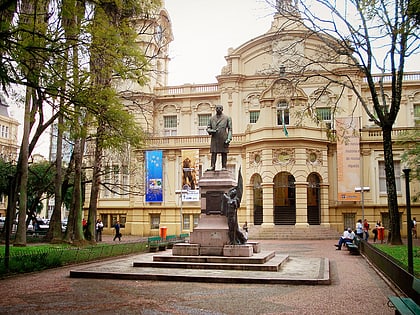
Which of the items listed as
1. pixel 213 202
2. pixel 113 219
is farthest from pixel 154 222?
pixel 213 202

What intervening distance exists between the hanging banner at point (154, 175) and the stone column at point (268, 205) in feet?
31.1

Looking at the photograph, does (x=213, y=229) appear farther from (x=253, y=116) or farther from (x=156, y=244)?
(x=253, y=116)

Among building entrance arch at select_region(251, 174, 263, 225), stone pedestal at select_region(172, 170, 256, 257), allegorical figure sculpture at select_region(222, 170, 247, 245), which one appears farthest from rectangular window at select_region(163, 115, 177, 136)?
allegorical figure sculpture at select_region(222, 170, 247, 245)

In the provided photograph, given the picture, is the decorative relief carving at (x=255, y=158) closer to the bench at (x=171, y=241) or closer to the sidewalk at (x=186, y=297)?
the bench at (x=171, y=241)

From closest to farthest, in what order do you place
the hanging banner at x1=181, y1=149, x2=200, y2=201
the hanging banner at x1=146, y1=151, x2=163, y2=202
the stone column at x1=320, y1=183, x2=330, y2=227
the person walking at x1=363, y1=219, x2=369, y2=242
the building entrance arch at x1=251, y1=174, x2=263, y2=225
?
the person walking at x1=363, y1=219, x2=369, y2=242 < the stone column at x1=320, y1=183, x2=330, y2=227 < the building entrance arch at x1=251, y1=174, x2=263, y2=225 < the hanging banner at x1=181, y1=149, x2=200, y2=201 < the hanging banner at x1=146, y1=151, x2=163, y2=202

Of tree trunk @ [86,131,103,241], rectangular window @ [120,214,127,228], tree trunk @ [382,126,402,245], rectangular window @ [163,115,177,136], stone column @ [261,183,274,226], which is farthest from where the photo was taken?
rectangular window @ [163,115,177,136]

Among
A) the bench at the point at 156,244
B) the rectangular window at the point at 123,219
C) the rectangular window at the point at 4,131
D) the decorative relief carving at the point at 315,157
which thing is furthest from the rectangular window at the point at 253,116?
the rectangular window at the point at 4,131

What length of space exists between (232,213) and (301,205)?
19.6m

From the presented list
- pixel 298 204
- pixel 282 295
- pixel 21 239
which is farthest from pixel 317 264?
pixel 298 204

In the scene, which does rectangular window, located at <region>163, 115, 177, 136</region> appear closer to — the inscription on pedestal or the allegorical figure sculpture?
the inscription on pedestal

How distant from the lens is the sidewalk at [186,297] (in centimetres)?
946

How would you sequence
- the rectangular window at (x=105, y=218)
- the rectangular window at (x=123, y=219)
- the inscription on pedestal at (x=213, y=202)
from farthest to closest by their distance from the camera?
1. the rectangular window at (x=105, y=218)
2. the rectangular window at (x=123, y=219)
3. the inscription on pedestal at (x=213, y=202)

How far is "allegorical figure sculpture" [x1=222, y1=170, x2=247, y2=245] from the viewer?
16.2m

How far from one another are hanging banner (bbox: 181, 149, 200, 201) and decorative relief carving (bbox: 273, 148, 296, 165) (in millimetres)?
6856
